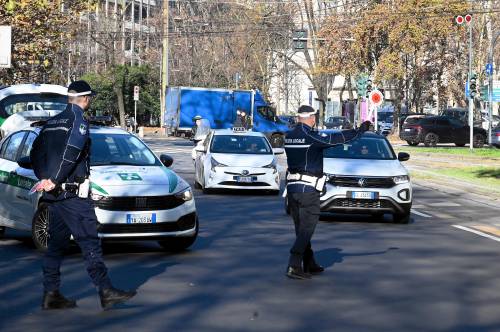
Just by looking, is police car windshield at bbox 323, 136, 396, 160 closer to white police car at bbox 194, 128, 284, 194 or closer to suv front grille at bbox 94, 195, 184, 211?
white police car at bbox 194, 128, 284, 194

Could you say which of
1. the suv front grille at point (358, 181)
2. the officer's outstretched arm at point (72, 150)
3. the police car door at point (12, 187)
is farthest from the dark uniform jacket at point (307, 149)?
the suv front grille at point (358, 181)

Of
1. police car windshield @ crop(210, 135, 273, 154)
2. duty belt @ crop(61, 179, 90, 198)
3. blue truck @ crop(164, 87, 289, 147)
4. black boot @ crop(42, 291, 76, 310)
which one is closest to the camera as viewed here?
duty belt @ crop(61, 179, 90, 198)

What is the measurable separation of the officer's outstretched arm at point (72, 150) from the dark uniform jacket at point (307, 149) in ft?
9.85

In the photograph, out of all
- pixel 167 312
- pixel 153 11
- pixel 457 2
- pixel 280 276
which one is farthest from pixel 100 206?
pixel 153 11

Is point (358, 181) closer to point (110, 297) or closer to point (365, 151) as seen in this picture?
point (365, 151)

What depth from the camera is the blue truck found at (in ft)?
181

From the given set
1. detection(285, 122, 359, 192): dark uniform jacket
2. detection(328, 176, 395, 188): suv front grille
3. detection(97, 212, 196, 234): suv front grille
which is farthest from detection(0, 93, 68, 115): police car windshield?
detection(285, 122, 359, 192): dark uniform jacket

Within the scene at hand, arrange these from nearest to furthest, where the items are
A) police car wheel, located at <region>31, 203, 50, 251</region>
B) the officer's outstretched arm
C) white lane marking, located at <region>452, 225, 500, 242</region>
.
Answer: the officer's outstretched arm → police car wheel, located at <region>31, 203, 50, 251</region> → white lane marking, located at <region>452, 225, 500, 242</region>

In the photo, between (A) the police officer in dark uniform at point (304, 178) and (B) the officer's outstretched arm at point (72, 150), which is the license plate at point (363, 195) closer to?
(A) the police officer in dark uniform at point (304, 178)

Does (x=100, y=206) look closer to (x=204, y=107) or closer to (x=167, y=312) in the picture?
(x=167, y=312)

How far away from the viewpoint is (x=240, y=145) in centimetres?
2489

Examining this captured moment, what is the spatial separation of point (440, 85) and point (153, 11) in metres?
35.0

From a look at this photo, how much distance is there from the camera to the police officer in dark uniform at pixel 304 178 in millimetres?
11141

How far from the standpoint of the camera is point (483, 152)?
1821 inches
